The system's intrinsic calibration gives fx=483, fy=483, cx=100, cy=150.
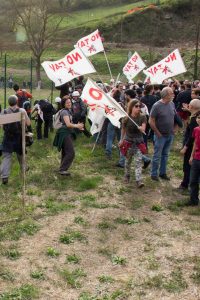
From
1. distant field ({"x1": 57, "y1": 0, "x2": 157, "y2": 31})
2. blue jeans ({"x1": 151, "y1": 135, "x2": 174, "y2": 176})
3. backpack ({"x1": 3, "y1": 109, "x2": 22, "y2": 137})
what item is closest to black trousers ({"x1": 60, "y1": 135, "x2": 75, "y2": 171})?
backpack ({"x1": 3, "y1": 109, "x2": 22, "y2": 137})

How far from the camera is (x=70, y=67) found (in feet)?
38.8

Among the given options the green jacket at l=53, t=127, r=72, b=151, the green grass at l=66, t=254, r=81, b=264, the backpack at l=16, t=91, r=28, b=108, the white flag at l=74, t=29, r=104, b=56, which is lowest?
the green grass at l=66, t=254, r=81, b=264

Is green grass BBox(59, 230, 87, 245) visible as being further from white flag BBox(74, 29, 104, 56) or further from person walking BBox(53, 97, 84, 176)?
white flag BBox(74, 29, 104, 56)

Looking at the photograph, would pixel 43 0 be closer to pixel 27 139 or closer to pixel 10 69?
pixel 10 69

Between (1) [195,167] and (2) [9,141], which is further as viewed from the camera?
(2) [9,141]

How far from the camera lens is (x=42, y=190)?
9.34 metres

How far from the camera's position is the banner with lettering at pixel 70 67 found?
37.7ft

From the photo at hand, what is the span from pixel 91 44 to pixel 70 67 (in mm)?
3708

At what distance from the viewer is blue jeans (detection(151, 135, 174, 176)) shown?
981cm

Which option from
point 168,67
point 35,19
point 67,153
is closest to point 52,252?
point 67,153

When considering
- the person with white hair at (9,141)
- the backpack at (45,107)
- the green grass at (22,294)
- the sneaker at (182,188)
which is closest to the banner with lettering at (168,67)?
the backpack at (45,107)

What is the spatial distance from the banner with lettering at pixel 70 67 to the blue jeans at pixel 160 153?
2.45 metres

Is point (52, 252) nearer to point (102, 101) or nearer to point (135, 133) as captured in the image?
point (135, 133)

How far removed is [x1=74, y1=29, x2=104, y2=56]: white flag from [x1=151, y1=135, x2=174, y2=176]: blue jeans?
19.6 ft
